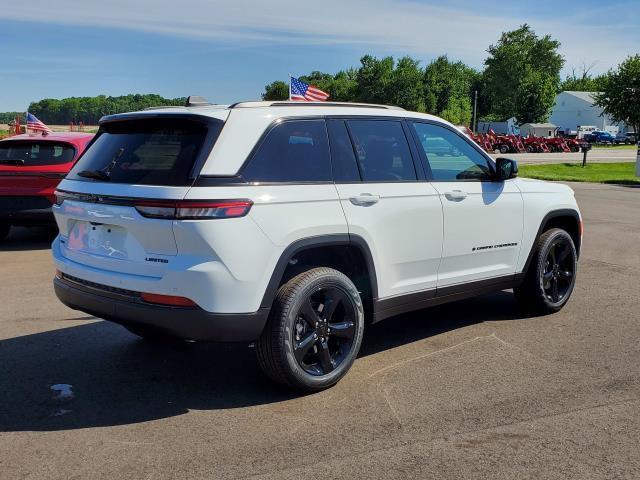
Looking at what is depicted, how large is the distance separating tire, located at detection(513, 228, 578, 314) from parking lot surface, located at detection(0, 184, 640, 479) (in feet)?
0.52

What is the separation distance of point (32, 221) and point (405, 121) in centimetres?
640

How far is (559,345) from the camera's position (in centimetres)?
524

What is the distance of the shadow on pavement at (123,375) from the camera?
154 inches

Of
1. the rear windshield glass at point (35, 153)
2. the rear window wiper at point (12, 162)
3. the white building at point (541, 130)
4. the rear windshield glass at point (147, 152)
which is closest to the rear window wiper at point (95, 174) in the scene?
the rear windshield glass at point (147, 152)

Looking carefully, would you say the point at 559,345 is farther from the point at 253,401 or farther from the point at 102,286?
the point at 102,286

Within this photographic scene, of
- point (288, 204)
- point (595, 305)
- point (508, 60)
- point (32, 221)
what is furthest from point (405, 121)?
point (508, 60)

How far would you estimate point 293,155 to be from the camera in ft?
13.8

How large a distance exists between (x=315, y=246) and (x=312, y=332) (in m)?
0.56

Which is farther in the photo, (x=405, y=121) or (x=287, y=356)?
(x=405, y=121)

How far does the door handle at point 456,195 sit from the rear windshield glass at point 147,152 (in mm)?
1972

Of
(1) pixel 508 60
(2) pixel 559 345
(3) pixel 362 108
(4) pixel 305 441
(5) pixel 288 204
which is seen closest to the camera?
(4) pixel 305 441

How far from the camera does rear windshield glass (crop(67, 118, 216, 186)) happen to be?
3.84 meters

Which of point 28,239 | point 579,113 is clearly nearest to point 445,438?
point 28,239

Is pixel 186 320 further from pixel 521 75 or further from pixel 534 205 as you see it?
pixel 521 75
